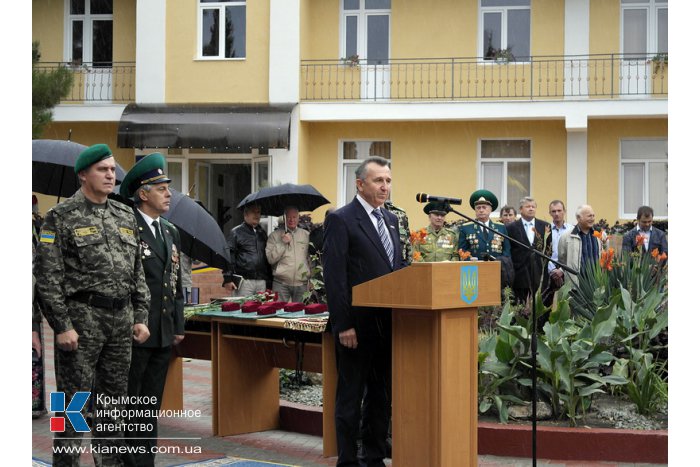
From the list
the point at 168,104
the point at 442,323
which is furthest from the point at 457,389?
the point at 168,104

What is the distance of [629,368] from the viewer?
29.0 ft

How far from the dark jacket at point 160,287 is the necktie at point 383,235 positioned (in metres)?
1.48

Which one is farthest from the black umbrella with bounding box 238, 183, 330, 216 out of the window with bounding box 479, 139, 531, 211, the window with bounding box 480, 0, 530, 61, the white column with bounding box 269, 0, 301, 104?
the window with bounding box 480, 0, 530, 61

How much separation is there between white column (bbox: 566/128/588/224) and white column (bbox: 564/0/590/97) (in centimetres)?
105

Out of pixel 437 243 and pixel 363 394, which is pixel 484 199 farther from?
pixel 363 394

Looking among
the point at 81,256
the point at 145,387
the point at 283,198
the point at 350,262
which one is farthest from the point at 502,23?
the point at 81,256

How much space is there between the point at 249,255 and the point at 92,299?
6343mm

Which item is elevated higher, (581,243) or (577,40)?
(577,40)

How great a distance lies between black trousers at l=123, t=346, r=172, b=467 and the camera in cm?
681

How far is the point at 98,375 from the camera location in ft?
21.1

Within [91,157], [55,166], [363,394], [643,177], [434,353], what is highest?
[643,177]

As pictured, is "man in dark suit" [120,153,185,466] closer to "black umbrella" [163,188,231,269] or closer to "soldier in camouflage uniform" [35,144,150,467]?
"soldier in camouflage uniform" [35,144,150,467]

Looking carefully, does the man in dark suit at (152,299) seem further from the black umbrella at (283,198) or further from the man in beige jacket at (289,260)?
the black umbrella at (283,198)

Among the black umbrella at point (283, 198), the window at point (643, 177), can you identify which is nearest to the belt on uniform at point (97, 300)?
the black umbrella at point (283, 198)
